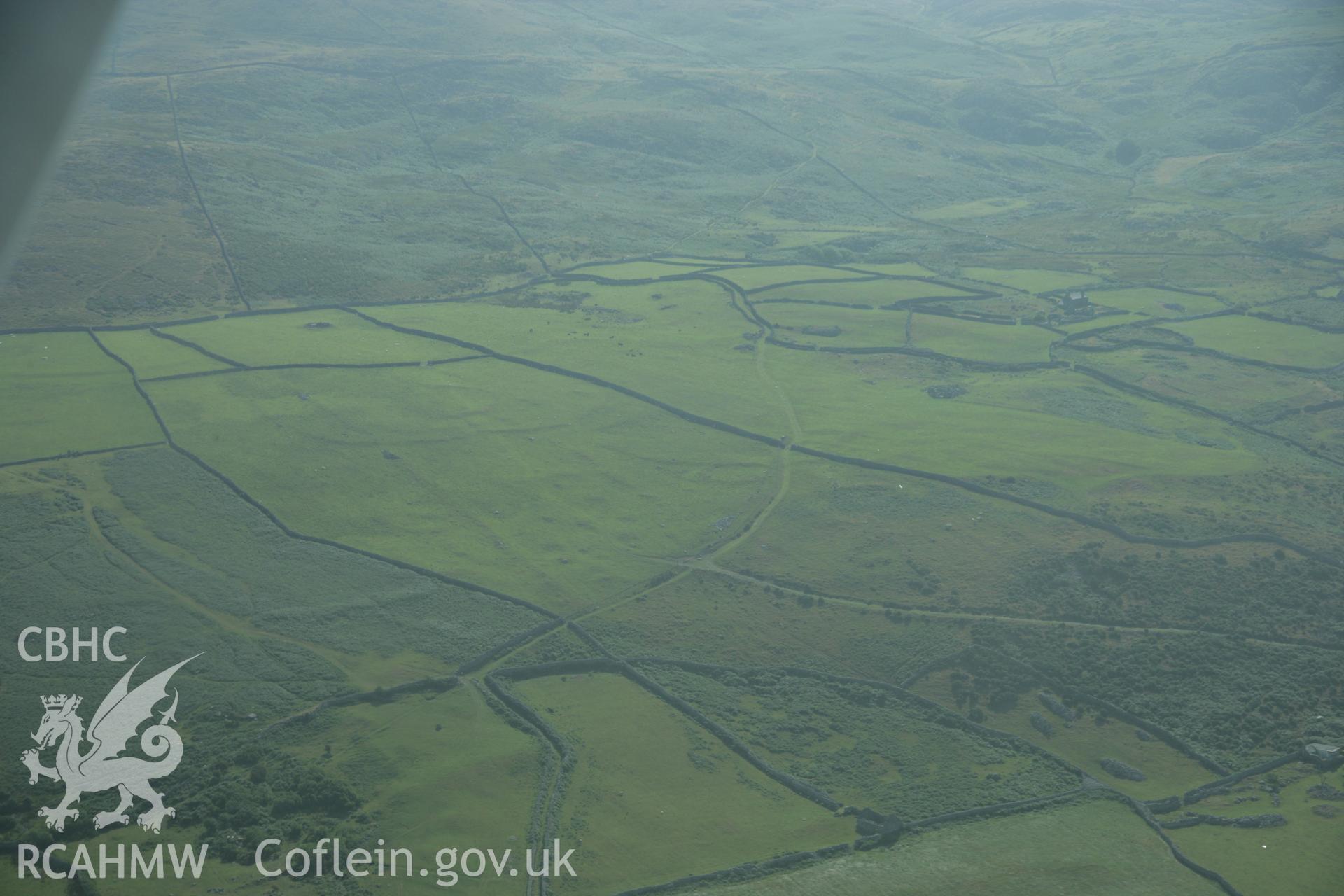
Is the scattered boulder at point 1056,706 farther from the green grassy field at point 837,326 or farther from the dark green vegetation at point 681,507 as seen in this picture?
the green grassy field at point 837,326

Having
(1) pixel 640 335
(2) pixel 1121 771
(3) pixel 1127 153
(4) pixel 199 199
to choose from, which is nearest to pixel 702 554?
(2) pixel 1121 771

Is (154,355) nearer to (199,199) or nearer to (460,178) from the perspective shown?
(199,199)

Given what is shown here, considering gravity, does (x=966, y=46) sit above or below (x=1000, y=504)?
above

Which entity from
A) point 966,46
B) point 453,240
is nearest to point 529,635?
point 453,240

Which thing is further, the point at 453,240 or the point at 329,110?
the point at 329,110

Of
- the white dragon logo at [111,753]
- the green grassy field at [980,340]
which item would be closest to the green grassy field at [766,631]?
the white dragon logo at [111,753]

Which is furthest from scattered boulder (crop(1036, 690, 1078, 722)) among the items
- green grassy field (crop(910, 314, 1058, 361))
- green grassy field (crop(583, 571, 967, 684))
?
green grassy field (crop(910, 314, 1058, 361))

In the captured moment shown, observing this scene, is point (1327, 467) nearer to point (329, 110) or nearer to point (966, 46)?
point (329, 110)

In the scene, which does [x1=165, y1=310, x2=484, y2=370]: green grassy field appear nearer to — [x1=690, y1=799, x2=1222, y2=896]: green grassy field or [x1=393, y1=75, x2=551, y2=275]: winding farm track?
[x1=393, y1=75, x2=551, y2=275]: winding farm track
